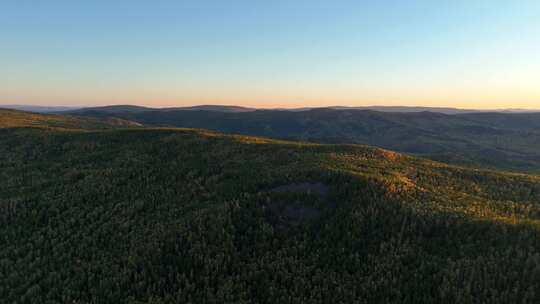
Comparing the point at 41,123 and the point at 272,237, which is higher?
the point at 41,123

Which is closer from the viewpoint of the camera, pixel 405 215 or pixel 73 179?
pixel 405 215

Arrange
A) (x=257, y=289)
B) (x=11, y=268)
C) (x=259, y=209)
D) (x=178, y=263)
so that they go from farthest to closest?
1. (x=259, y=209)
2. (x=11, y=268)
3. (x=178, y=263)
4. (x=257, y=289)

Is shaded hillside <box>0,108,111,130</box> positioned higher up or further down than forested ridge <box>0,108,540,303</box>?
higher up

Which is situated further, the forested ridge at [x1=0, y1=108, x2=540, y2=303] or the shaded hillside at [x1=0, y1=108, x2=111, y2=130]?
the shaded hillside at [x1=0, y1=108, x2=111, y2=130]

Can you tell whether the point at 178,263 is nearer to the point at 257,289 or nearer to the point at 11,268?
the point at 257,289

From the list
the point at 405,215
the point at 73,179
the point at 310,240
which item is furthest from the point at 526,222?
the point at 73,179

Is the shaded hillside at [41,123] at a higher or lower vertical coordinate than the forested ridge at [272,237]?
higher

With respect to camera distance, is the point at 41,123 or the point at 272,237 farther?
the point at 41,123

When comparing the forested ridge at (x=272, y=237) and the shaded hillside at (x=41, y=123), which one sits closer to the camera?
the forested ridge at (x=272, y=237)
